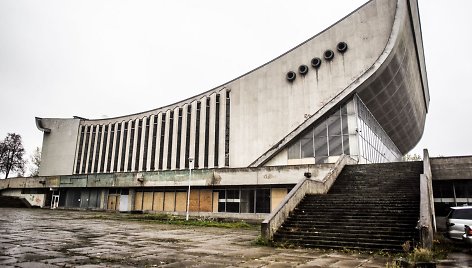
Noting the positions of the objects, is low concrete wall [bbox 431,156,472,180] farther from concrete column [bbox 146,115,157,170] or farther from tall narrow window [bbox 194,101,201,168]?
concrete column [bbox 146,115,157,170]

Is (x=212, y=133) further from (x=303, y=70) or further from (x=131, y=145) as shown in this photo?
(x=131, y=145)

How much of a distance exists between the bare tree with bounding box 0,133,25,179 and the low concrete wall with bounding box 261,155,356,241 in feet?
194

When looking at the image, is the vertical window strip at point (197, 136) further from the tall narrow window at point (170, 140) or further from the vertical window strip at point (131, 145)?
the vertical window strip at point (131, 145)

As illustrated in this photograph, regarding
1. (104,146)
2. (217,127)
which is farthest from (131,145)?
(217,127)

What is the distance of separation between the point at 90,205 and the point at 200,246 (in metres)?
29.9

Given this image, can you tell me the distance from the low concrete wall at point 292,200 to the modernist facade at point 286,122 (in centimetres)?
438

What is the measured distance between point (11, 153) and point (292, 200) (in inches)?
2396

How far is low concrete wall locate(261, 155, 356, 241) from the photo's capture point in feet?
37.7

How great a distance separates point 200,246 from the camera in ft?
34.1

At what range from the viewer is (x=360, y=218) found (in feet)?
39.2

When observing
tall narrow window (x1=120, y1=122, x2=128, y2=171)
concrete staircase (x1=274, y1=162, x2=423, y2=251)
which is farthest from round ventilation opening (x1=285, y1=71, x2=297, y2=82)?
tall narrow window (x1=120, y1=122, x2=128, y2=171)

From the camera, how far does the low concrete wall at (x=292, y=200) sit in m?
11.5

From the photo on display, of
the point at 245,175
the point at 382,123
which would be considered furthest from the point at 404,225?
the point at 382,123

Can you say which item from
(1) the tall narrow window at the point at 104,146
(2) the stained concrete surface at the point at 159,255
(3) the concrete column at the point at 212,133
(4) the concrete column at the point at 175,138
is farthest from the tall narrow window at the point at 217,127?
(2) the stained concrete surface at the point at 159,255
